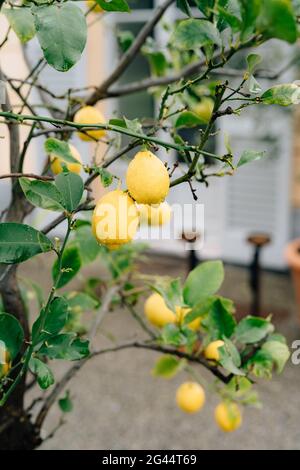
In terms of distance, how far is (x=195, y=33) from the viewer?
1.70ft

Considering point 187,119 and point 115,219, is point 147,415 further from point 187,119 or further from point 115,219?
point 115,219

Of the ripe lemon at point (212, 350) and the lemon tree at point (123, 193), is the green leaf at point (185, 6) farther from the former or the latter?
the ripe lemon at point (212, 350)

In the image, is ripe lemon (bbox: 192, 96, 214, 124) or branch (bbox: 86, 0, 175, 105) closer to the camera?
branch (bbox: 86, 0, 175, 105)

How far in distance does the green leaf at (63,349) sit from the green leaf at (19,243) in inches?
4.6

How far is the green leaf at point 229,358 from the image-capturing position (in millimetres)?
696

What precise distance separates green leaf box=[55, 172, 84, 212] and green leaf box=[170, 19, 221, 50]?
0.16m

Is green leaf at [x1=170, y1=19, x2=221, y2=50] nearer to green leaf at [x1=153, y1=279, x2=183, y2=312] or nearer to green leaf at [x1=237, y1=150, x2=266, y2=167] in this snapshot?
green leaf at [x1=237, y1=150, x2=266, y2=167]

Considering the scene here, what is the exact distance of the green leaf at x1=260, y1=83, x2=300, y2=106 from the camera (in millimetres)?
556

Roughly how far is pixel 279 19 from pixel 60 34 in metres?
0.19

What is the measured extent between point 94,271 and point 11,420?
2.98 m

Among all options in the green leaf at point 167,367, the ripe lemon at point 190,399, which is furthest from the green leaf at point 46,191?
the ripe lemon at point 190,399

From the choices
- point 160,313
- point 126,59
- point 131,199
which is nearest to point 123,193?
point 131,199

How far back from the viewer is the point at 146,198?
59 cm

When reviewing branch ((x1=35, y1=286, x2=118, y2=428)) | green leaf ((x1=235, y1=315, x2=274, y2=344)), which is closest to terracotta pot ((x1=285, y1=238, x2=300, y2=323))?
branch ((x1=35, y1=286, x2=118, y2=428))
